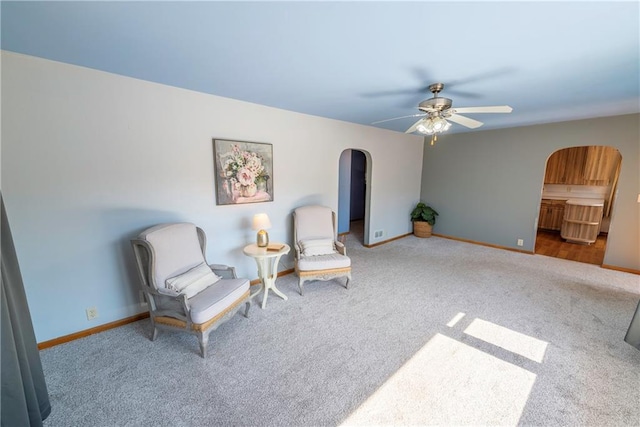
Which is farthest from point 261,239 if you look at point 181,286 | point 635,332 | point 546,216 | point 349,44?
point 546,216

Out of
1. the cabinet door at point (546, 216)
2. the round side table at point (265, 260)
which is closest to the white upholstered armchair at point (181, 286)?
the round side table at point (265, 260)

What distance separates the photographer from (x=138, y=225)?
7.80 ft

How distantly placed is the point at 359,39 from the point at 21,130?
254 centimetres

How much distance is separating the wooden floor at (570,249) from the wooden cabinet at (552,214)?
431mm

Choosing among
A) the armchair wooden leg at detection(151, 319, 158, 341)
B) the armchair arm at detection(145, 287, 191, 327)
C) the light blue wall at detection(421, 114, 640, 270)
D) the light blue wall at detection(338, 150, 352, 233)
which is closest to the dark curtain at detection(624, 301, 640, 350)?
the light blue wall at detection(421, 114, 640, 270)

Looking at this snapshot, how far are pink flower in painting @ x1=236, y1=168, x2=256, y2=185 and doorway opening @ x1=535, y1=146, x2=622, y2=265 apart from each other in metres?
5.22

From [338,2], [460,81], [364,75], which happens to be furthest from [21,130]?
[460,81]

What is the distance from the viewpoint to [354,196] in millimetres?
7152

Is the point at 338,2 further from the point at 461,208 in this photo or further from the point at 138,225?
the point at 461,208

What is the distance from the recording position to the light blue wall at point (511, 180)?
3.57 metres

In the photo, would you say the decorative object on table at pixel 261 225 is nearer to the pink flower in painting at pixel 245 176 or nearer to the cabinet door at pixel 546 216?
the pink flower in painting at pixel 245 176

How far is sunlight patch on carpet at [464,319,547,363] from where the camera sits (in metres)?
2.05

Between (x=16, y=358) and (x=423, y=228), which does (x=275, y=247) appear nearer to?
(x=16, y=358)

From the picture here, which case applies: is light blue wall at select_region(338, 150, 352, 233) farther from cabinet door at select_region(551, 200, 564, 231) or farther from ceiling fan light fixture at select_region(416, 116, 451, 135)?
cabinet door at select_region(551, 200, 564, 231)
